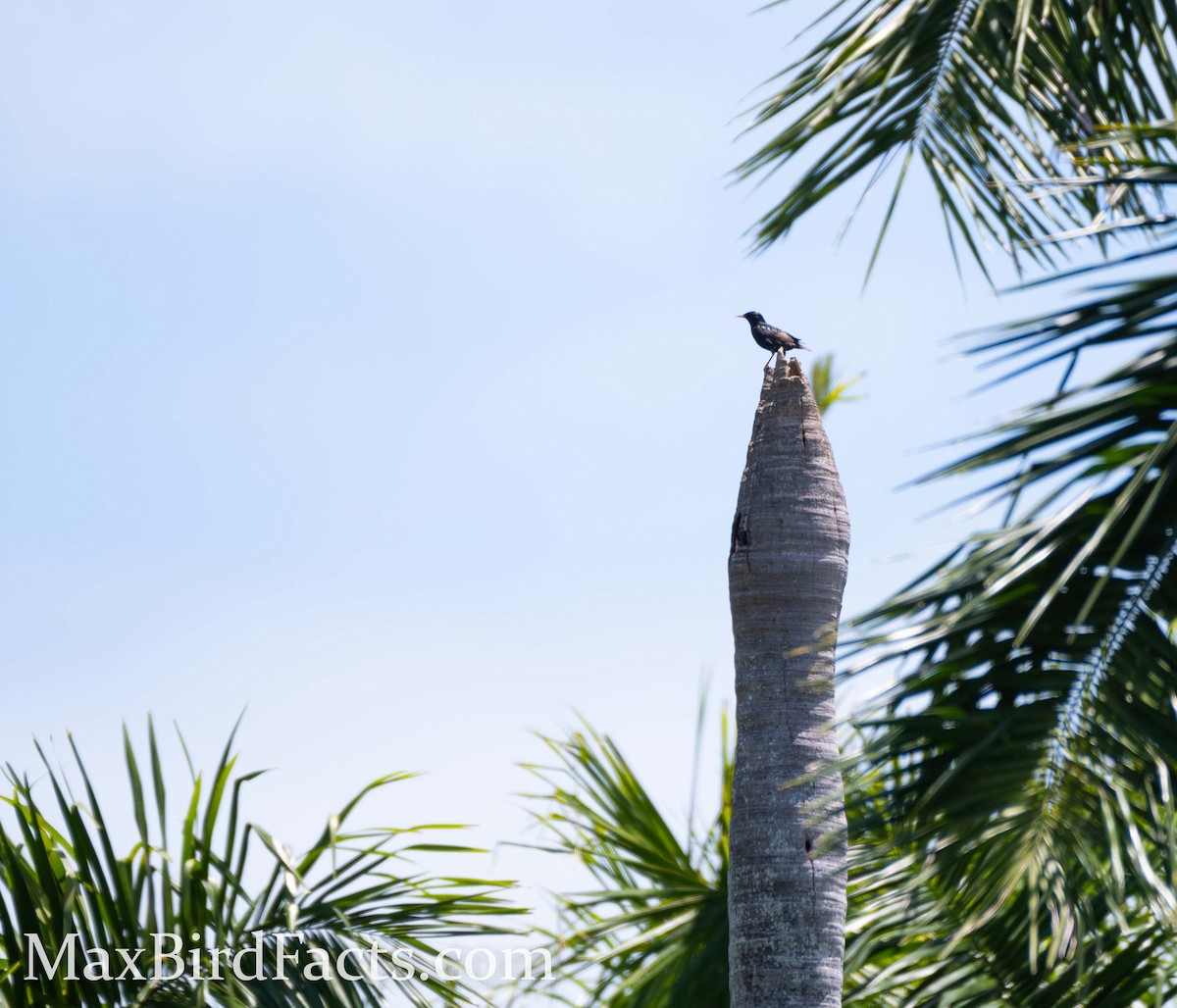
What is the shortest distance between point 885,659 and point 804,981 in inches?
86.9

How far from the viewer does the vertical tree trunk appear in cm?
429

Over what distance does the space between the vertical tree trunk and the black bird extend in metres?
0.39

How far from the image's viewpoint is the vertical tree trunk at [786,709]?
4.29m

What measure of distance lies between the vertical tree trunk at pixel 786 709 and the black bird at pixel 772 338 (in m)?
0.39

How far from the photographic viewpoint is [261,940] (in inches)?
175

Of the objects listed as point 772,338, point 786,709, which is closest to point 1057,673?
point 786,709

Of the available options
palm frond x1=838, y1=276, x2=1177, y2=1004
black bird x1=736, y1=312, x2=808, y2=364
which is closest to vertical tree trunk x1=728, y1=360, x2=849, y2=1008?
black bird x1=736, y1=312, x2=808, y2=364

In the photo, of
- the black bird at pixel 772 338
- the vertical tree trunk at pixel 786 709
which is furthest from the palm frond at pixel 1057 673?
the black bird at pixel 772 338

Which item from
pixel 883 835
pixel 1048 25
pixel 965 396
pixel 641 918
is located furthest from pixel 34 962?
pixel 1048 25

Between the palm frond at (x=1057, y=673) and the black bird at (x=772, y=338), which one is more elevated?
the black bird at (x=772, y=338)

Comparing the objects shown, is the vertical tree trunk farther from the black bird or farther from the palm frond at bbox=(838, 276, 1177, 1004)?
the palm frond at bbox=(838, 276, 1177, 1004)

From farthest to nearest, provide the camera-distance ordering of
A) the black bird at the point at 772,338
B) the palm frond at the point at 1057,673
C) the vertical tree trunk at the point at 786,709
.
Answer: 1. the black bird at the point at 772,338
2. the vertical tree trunk at the point at 786,709
3. the palm frond at the point at 1057,673

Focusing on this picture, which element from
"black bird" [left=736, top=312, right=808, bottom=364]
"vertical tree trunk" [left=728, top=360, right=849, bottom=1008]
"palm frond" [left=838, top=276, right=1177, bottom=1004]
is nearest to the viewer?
"palm frond" [left=838, top=276, right=1177, bottom=1004]

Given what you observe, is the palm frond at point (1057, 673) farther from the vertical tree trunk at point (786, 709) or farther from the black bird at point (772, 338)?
the black bird at point (772, 338)
